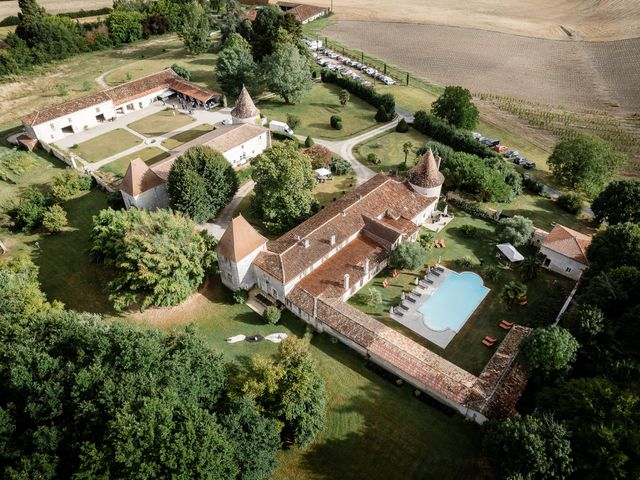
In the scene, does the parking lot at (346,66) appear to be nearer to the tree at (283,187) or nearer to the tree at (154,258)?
the tree at (283,187)

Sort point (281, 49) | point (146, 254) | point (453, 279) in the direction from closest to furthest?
point (146, 254) → point (453, 279) → point (281, 49)

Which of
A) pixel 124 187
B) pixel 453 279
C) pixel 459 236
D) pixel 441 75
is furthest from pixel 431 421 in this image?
pixel 441 75

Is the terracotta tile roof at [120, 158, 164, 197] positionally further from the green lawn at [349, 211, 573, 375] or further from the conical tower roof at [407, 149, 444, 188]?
the conical tower roof at [407, 149, 444, 188]

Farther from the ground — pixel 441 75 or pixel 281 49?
pixel 281 49

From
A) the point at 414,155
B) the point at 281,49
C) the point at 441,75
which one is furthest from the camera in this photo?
the point at 441,75

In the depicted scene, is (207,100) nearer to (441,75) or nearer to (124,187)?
(124,187)

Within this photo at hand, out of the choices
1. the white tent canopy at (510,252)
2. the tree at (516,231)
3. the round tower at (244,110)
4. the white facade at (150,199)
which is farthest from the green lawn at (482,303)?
the round tower at (244,110)
